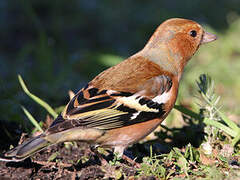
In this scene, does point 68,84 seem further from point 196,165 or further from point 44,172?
point 196,165

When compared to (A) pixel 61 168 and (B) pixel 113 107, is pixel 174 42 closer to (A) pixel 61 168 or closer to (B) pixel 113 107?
(B) pixel 113 107

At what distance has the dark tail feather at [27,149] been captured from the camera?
12.3 feet

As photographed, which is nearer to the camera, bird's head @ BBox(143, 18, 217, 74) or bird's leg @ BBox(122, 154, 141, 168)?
bird's leg @ BBox(122, 154, 141, 168)

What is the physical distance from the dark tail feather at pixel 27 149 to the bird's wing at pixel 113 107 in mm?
140

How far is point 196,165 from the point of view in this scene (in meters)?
4.04

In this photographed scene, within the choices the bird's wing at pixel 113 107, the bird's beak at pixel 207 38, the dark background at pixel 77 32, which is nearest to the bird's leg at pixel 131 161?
the bird's wing at pixel 113 107

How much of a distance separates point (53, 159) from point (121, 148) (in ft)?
2.24

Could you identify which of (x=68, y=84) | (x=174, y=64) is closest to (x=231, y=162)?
(x=174, y=64)

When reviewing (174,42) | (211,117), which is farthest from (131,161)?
(174,42)

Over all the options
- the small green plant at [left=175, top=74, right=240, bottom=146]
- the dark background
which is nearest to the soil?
the small green plant at [left=175, top=74, right=240, bottom=146]

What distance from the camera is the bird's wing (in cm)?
396

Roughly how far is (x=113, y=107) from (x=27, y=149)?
0.88 metres

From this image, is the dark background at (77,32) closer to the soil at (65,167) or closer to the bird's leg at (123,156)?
the soil at (65,167)

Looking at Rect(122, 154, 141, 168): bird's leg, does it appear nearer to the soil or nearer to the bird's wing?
the soil
